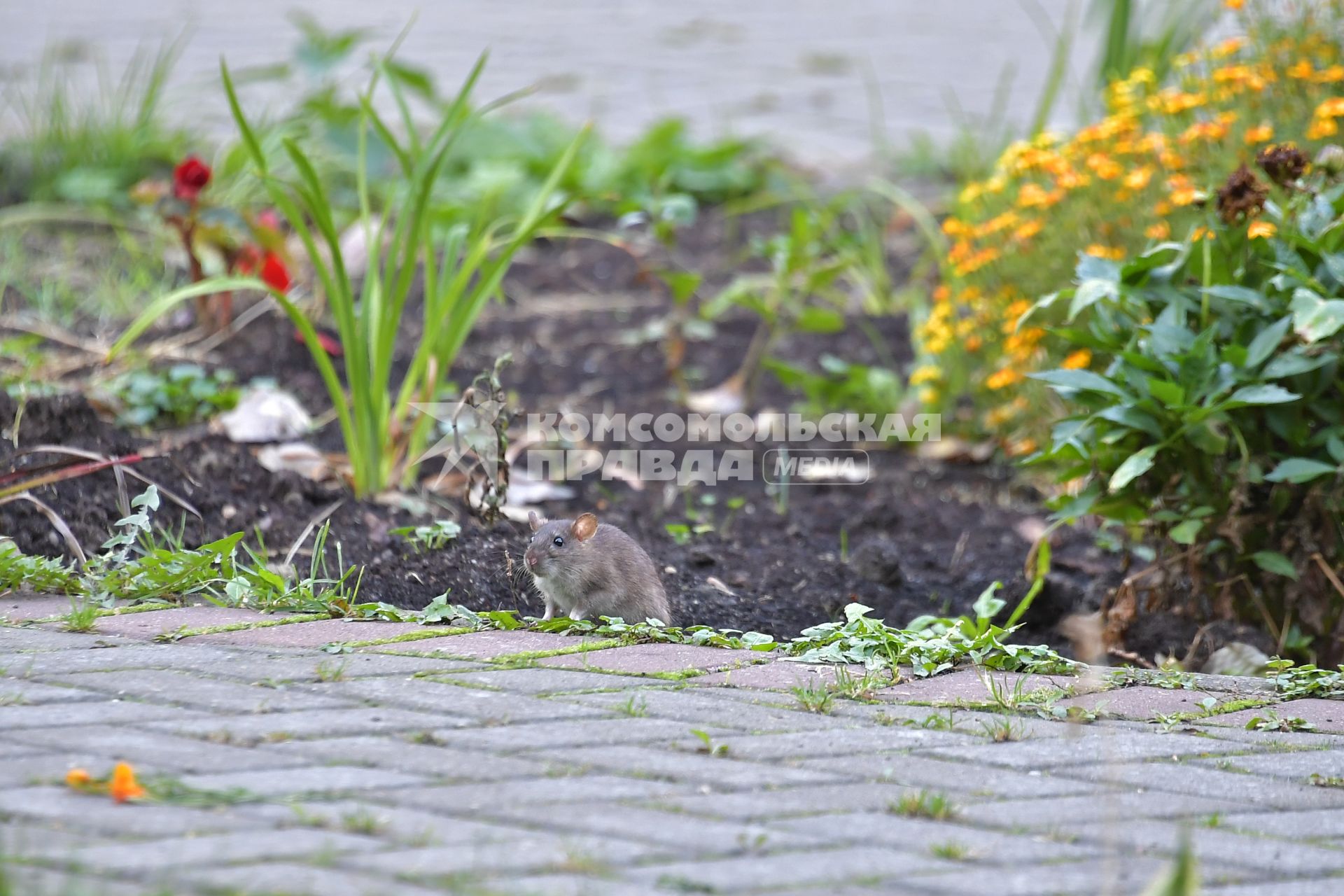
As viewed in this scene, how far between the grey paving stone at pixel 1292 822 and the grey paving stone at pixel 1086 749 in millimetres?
246

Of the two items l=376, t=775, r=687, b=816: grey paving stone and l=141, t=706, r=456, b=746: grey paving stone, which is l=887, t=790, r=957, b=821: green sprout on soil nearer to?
l=376, t=775, r=687, b=816: grey paving stone

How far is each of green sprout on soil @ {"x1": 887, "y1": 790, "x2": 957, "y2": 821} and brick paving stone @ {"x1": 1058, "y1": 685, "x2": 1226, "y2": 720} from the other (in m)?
0.67

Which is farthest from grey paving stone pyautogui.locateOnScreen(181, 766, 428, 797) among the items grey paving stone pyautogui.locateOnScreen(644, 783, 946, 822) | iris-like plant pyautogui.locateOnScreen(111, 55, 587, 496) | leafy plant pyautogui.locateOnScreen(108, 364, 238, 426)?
leafy plant pyautogui.locateOnScreen(108, 364, 238, 426)

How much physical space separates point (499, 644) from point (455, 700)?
16.9 inches

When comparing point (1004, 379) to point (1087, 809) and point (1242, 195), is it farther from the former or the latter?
point (1087, 809)

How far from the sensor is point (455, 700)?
2506mm

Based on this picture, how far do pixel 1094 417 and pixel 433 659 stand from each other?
1823mm

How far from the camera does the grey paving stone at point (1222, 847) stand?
1973 mm

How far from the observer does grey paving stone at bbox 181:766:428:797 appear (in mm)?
2049

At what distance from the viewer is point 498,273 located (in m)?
4.18

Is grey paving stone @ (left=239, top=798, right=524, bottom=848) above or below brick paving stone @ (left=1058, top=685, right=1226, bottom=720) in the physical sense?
below

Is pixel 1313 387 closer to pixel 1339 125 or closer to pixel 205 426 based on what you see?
pixel 1339 125

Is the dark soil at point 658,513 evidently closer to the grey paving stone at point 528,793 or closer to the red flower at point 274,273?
the red flower at point 274,273

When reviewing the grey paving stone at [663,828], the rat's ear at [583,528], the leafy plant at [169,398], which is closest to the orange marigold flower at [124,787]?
the grey paving stone at [663,828]
